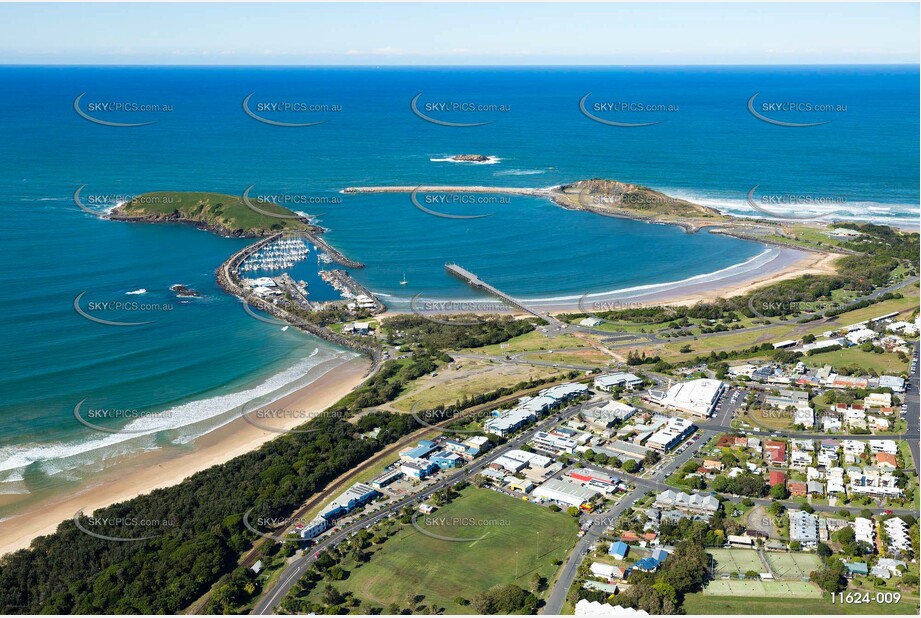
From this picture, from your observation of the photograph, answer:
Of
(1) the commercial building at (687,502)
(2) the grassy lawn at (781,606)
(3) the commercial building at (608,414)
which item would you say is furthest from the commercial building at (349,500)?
(2) the grassy lawn at (781,606)

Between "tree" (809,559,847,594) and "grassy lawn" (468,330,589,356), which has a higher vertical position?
"tree" (809,559,847,594)

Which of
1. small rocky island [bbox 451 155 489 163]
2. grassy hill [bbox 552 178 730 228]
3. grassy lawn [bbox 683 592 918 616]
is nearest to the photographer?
grassy lawn [bbox 683 592 918 616]

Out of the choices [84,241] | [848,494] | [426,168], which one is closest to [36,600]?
[848,494]

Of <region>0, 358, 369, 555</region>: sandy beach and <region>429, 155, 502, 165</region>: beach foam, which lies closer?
<region>0, 358, 369, 555</region>: sandy beach

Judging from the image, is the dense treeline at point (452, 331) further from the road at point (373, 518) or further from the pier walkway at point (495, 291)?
the road at point (373, 518)

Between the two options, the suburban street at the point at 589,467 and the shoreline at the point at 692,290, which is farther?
the shoreline at the point at 692,290

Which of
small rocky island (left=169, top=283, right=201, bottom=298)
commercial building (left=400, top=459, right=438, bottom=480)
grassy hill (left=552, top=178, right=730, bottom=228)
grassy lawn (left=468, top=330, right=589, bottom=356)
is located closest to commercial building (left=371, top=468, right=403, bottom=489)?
commercial building (left=400, top=459, right=438, bottom=480)

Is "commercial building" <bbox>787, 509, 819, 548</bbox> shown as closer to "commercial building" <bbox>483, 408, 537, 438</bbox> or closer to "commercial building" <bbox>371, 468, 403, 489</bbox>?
"commercial building" <bbox>483, 408, 537, 438</bbox>

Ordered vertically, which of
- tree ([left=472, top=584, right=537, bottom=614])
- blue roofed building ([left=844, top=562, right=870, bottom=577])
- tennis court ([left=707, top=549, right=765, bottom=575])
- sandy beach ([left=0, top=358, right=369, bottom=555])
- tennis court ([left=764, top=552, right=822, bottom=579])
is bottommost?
sandy beach ([left=0, top=358, right=369, bottom=555])
